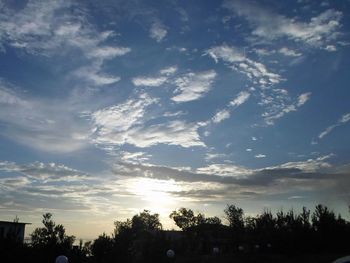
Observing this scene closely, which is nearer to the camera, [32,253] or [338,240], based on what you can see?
[32,253]

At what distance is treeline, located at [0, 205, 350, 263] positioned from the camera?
2141cm

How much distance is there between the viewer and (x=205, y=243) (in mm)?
80125

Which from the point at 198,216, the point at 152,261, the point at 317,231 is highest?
the point at 198,216

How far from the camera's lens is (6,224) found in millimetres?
51875

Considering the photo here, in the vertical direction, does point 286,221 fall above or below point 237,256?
above

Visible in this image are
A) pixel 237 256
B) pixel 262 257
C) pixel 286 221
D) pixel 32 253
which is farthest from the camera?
pixel 286 221

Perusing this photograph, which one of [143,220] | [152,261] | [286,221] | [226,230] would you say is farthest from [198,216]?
[152,261]

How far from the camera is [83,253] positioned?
2325 centimetres

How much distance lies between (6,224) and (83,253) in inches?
1319

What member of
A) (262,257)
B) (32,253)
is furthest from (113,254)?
(262,257)

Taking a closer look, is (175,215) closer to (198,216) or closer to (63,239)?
(198,216)

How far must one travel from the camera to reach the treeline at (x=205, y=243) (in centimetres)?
2141

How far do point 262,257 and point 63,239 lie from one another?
2759 centimetres

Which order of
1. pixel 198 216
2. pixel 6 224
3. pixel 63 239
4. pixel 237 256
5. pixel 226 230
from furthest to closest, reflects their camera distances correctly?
pixel 198 216 < pixel 226 230 < pixel 6 224 < pixel 237 256 < pixel 63 239
